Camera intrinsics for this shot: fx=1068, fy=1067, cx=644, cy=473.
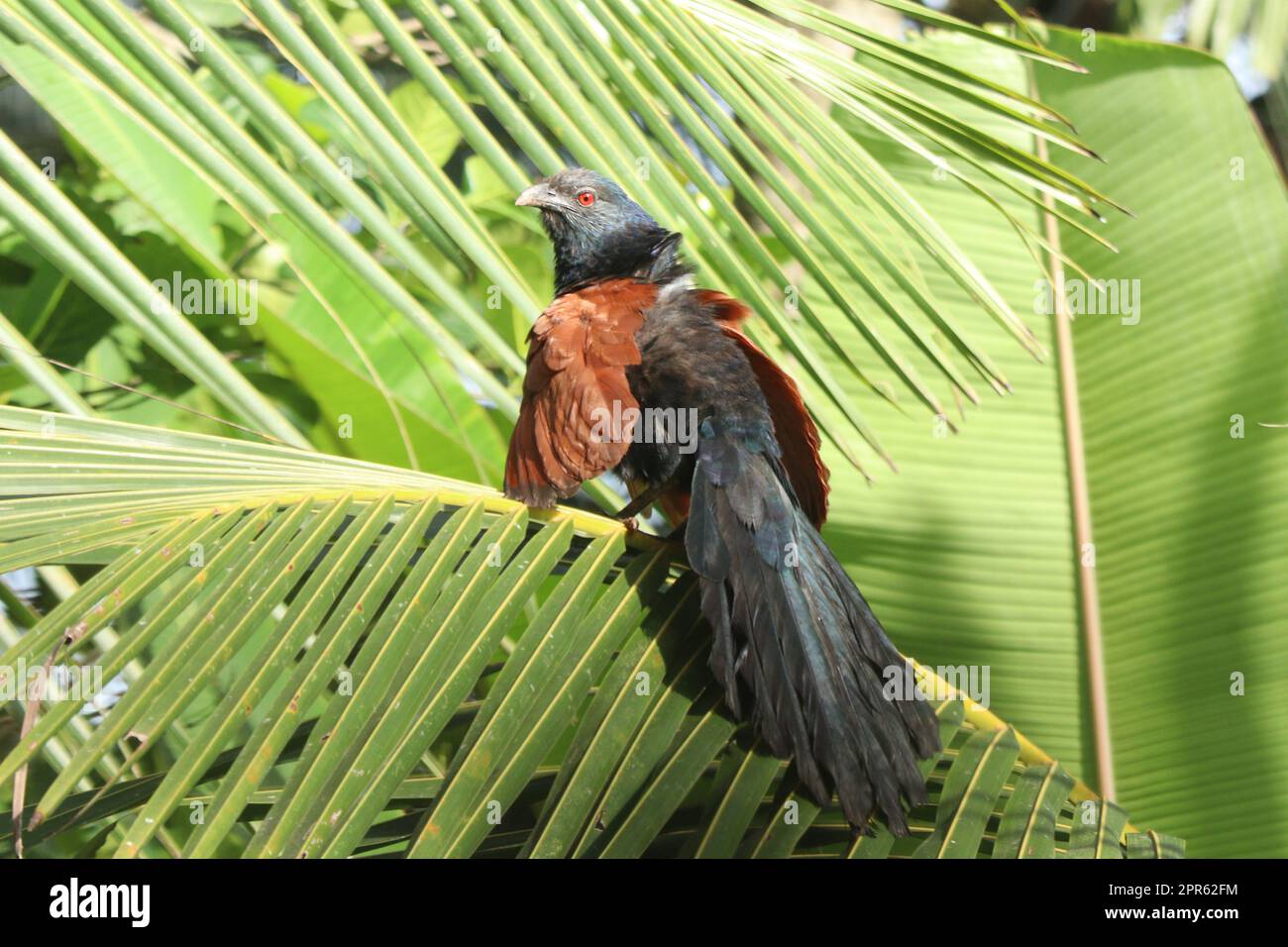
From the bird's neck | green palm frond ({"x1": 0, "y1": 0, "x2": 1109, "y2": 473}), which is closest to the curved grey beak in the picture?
the bird's neck

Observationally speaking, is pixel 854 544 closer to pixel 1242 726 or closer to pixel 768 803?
pixel 1242 726

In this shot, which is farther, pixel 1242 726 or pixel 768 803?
pixel 1242 726

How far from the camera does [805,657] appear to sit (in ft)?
4.56

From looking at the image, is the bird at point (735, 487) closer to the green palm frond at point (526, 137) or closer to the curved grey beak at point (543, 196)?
the green palm frond at point (526, 137)

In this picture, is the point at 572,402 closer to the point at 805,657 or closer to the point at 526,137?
the point at 526,137

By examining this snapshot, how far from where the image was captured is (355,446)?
122 inches

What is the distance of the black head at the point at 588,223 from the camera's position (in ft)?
9.05

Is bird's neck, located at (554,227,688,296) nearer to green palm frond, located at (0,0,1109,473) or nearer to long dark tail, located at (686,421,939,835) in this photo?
green palm frond, located at (0,0,1109,473)

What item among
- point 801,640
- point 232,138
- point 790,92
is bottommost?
point 801,640

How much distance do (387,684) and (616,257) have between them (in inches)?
67.8

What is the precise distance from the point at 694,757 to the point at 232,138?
2.92 feet

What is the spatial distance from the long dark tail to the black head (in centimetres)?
124
